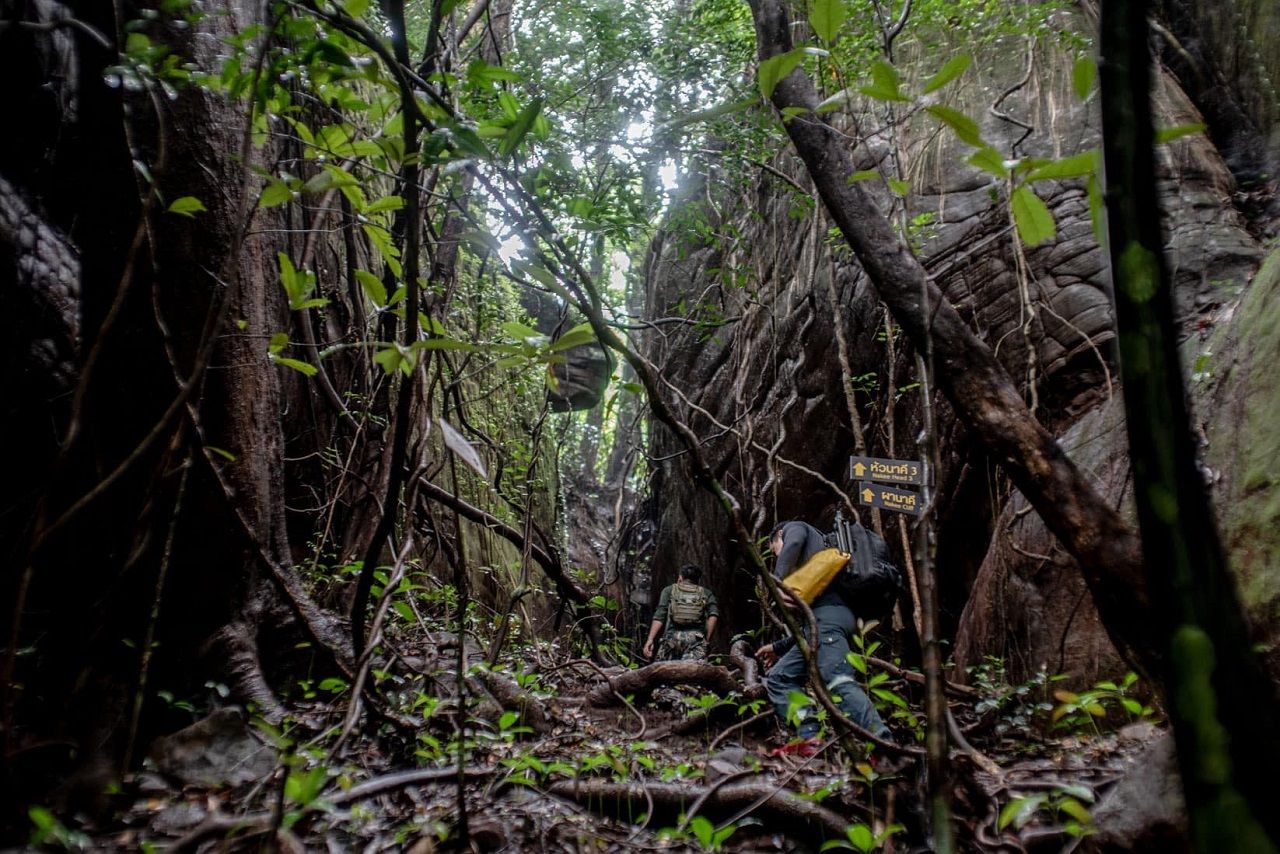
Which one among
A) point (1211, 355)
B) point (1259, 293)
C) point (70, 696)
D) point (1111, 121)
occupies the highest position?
point (1259, 293)

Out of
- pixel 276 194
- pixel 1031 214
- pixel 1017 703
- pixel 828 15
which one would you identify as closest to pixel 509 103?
pixel 276 194

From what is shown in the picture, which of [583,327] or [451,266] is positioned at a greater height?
[451,266]

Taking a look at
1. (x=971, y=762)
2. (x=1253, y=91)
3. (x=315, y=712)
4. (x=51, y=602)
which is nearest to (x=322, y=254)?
(x=51, y=602)

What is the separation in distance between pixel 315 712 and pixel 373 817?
902 mm

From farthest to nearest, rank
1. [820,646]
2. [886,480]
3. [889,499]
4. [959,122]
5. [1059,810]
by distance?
[820,646], [886,480], [889,499], [1059,810], [959,122]

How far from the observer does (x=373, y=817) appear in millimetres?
1810

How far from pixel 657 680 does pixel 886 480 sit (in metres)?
1.99

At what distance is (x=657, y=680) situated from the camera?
3994mm

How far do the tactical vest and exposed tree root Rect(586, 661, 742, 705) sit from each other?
2160mm

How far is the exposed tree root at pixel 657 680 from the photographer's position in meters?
3.97

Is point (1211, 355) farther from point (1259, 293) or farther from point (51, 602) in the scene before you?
point (51, 602)

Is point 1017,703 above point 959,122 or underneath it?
underneath

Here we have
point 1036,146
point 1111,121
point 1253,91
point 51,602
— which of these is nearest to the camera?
point 1111,121

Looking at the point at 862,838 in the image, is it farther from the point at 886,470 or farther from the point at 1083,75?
the point at 886,470
